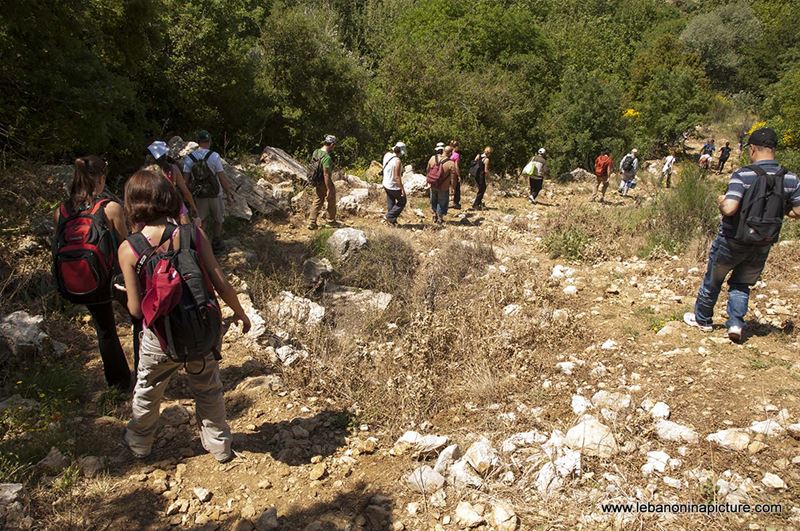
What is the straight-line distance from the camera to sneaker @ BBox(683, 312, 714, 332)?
4414mm

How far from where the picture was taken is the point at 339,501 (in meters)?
2.80

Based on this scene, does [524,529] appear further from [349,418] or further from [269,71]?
[269,71]

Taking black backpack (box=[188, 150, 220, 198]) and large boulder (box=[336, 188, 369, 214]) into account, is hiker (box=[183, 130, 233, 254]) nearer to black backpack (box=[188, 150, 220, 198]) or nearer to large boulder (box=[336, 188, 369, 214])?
black backpack (box=[188, 150, 220, 198])

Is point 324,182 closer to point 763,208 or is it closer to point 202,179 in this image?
point 202,179

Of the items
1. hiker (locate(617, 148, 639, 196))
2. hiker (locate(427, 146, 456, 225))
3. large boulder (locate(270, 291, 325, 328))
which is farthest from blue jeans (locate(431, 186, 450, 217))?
hiker (locate(617, 148, 639, 196))

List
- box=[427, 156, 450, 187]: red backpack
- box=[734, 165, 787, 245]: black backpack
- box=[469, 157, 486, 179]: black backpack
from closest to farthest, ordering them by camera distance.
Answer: box=[734, 165, 787, 245]: black backpack, box=[427, 156, 450, 187]: red backpack, box=[469, 157, 486, 179]: black backpack

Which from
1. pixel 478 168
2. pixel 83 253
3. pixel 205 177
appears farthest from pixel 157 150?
pixel 478 168

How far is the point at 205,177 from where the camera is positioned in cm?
563

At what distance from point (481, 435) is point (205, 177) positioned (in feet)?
13.7

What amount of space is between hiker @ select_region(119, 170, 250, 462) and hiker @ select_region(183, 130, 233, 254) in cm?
311

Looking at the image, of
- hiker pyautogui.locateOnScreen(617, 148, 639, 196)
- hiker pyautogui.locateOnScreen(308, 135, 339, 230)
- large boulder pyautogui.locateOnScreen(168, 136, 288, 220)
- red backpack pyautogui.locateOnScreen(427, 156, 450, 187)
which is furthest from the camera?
hiker pyautogui.locateOnScreen(617, 148, 639, 196)

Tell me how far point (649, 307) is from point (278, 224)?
5336 millimetres

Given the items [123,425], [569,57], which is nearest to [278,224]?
[123,425]

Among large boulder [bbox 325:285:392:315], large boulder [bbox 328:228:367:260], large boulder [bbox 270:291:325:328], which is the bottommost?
large boulder [bbox 325:285:392:315]
